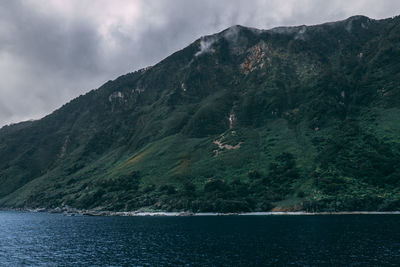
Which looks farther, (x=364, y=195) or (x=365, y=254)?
(x=364, y=195)

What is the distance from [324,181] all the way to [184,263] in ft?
496

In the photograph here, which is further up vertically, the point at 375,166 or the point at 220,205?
the point at 375,166

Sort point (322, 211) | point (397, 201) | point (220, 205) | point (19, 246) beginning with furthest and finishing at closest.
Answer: point (220, 205), point (322, 211), point (397, 201), point (19, 246)

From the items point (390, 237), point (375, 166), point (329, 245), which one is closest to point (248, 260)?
point (329, 245)

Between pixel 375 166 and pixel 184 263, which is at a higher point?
pixel 375 166

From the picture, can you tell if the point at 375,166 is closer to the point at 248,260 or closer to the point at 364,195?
the point at 364,195

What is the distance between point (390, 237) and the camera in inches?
3433

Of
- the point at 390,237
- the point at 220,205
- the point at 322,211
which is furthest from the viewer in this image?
the point at 220,205

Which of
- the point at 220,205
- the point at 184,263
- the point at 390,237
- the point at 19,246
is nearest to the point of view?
the point at 184,263

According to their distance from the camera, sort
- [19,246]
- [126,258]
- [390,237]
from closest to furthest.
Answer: [126,258] < [390,237] < [19,246]

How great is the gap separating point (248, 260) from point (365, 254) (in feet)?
86.6

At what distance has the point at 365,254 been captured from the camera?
70.2m

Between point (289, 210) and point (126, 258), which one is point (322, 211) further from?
point (126, 258)

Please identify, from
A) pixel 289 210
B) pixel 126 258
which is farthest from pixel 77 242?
pixel 289 210
